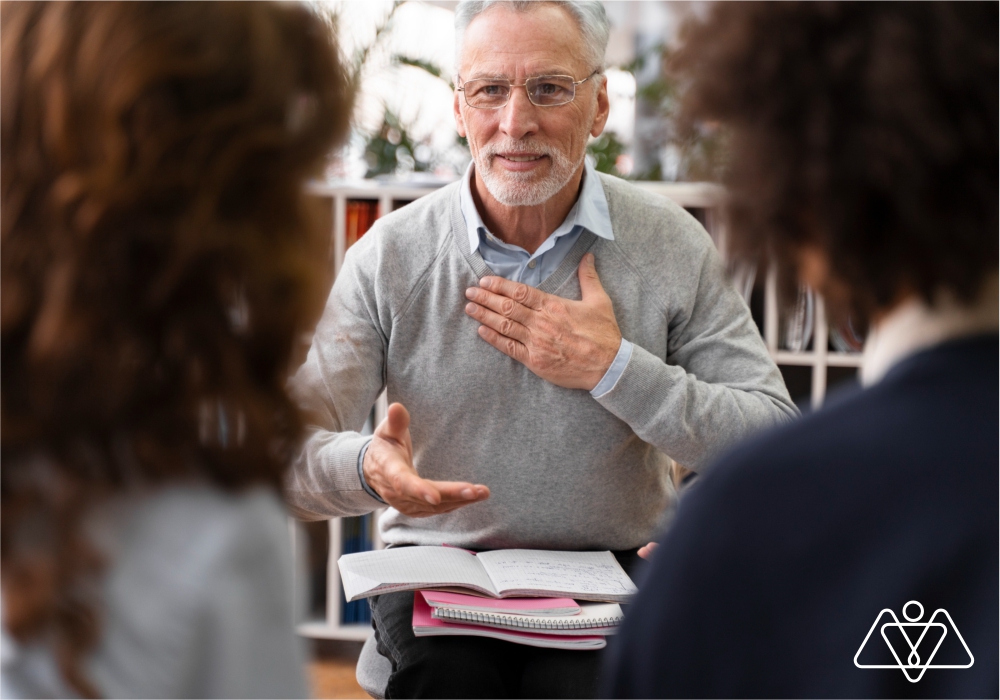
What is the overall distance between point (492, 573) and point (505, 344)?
1.38 feet

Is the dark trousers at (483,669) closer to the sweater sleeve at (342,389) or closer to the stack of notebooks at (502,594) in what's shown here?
the stack of notebooks at (502,594)

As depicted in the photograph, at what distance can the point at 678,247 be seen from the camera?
1.72 m

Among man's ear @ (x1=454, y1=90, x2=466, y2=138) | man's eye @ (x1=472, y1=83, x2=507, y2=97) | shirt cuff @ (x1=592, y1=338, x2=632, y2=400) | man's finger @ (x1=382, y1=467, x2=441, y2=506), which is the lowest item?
man's finger @ (x1=382, y1=467, x2=441, y2=506)

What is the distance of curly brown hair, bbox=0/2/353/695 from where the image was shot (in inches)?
24.1

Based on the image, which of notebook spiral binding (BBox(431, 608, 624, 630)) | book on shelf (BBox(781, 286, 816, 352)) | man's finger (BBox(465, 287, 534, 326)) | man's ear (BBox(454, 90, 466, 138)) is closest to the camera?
notebook spiral binding (BBox(431, 608, 624, 630))

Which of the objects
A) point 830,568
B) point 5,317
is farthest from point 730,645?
point 5,317

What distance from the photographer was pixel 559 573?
1405 mm

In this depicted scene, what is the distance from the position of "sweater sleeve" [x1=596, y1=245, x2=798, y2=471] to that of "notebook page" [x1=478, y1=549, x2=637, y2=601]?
23 cm

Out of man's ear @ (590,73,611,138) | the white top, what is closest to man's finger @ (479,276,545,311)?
man's ear @ (590,73,611,138)

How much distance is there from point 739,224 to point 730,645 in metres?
0.34

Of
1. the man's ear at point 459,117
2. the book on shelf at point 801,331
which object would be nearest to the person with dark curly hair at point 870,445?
the man's ear at point 459,117

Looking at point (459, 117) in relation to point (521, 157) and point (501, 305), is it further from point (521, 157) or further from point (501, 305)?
point (501, 305)

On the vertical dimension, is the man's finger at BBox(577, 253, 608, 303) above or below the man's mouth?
below

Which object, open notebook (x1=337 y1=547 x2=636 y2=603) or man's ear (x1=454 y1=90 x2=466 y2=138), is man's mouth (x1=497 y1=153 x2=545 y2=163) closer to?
man's ear (x1=454 y1=90 x2=466 y2=138)
